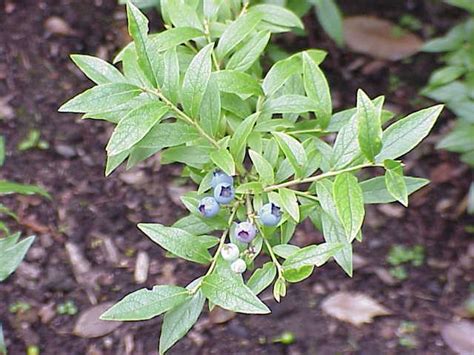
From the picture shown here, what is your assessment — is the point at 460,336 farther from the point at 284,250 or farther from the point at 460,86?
the point at 284,250

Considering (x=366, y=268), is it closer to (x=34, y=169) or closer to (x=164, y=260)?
(x=164, y=260)

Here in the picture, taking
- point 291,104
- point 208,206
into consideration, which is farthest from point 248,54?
point 208,206

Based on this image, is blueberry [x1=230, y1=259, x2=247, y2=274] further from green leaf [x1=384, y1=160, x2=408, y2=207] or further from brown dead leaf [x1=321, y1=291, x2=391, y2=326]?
brown dead leaf [x1=321, y1=291, x2=391, y2=326]

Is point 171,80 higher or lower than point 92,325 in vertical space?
higher

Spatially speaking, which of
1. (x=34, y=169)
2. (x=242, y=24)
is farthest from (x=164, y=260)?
(x=242, y=24)

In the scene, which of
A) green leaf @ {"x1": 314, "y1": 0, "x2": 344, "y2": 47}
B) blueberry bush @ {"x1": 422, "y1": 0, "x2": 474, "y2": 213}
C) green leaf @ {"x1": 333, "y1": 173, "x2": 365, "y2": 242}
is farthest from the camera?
green leaf @ {"x1": 314, "y1": 0, "x2": 344, "y2": 47}

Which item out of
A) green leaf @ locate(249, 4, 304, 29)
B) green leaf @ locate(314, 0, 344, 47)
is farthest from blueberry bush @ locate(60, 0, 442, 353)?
green leaf @ locate(314, 0, 344, 47)
